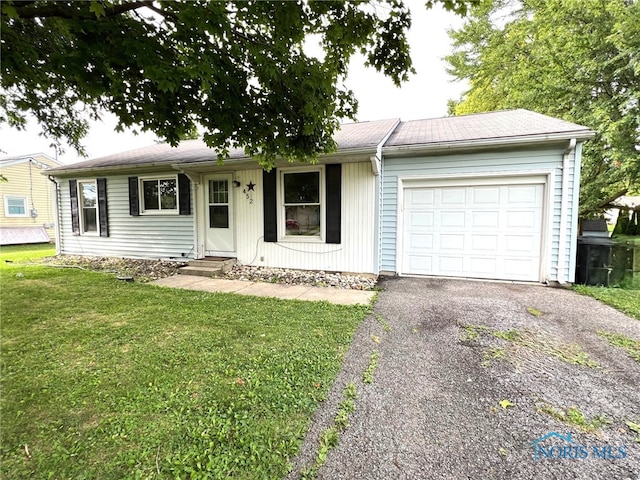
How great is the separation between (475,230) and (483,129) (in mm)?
2334

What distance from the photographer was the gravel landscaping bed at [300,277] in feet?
19.5

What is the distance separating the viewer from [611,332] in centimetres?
349

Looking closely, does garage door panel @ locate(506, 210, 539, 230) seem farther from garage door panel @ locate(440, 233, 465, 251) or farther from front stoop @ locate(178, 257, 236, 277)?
front stoop @ locate(178, 257, 236, 277)

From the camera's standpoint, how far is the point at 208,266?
7125 mm

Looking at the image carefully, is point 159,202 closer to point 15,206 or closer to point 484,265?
point 484,265

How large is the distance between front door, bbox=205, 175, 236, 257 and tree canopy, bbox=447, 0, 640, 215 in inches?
317

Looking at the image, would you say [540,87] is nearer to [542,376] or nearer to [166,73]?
[542,376]

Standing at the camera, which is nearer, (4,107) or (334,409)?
(334,409)

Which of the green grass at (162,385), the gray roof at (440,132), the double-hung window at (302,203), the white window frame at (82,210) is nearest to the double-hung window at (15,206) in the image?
the gray roof at (440,132)

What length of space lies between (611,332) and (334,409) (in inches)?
143

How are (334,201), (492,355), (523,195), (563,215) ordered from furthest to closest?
(334,201)
(523,195)
(563,215)
(492,355)

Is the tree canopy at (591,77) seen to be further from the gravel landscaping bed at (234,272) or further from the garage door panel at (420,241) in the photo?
the gravel landscaping bed at (234,272)

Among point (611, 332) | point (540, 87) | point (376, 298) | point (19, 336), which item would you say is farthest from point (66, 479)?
point (540, 87)

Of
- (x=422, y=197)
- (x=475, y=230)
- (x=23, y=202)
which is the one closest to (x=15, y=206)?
(x=23, y=202)
